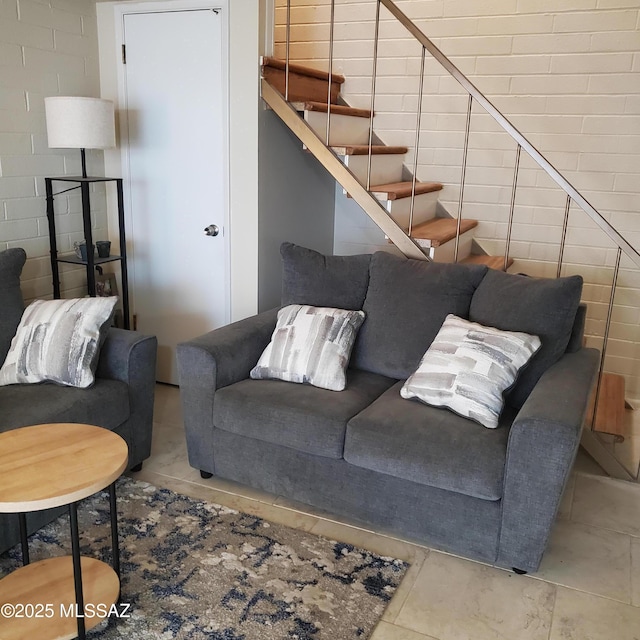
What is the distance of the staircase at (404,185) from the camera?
112 inches

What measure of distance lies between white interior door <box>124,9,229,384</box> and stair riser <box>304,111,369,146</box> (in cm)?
49

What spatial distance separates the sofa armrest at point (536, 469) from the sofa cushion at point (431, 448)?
0.07 m

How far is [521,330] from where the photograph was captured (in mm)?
2527

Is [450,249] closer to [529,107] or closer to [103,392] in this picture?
[529,107]

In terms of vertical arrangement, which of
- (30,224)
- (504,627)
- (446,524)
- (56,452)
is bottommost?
(504,627)

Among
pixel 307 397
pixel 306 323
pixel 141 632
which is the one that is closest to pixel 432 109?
pixel 306 323

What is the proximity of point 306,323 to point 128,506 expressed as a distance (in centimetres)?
104

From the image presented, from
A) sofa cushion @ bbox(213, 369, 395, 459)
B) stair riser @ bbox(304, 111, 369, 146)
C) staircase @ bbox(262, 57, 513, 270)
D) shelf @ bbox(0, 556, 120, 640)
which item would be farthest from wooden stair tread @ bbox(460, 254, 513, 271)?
shelf @ bbox(0, 556, 120, 640)

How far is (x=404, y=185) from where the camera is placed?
356 centimetres

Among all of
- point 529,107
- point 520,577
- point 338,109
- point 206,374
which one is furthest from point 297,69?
point 520,577

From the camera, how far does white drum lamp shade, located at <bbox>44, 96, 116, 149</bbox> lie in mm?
2969

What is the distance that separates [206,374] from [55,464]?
872 mm

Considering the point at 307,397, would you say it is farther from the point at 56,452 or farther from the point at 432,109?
the point at 432,109

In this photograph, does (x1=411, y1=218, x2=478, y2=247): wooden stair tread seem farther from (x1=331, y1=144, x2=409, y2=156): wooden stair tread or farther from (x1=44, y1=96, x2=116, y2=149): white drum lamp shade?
(x1=44, y1=96, x2=116, y2=149): white drum lamp shade
